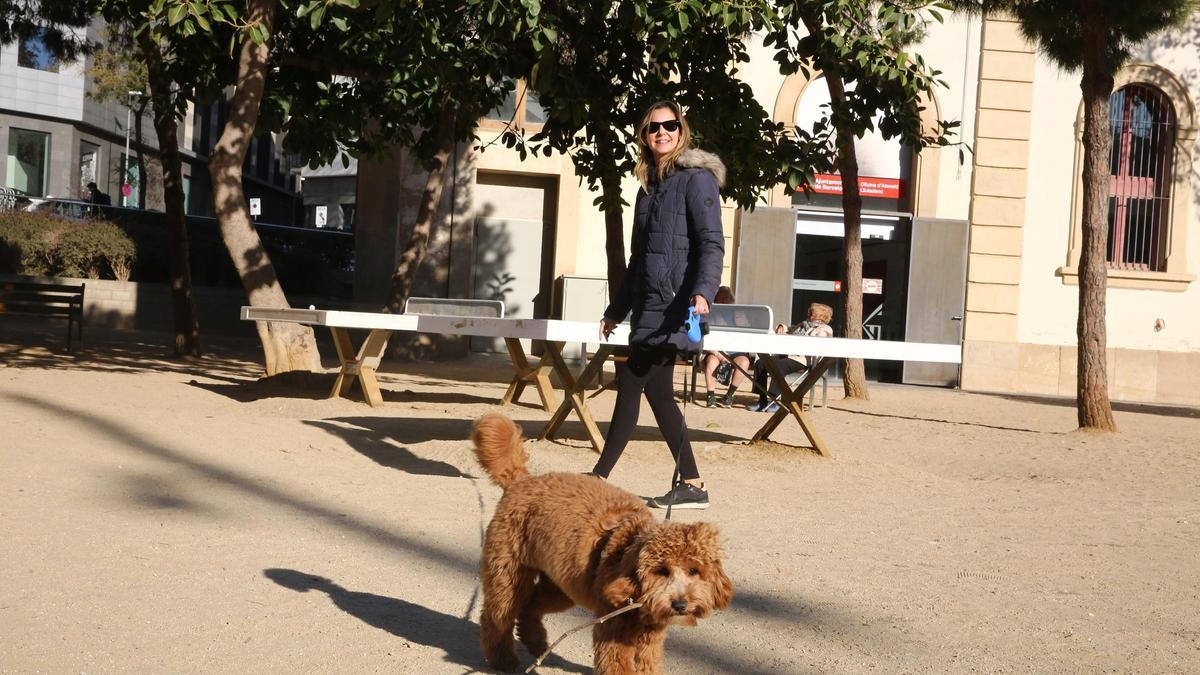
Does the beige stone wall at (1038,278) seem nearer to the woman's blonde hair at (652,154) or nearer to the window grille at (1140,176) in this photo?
the window grille at (1140,176)

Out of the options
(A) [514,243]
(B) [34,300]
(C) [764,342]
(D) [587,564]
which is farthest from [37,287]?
(D) [587,564]

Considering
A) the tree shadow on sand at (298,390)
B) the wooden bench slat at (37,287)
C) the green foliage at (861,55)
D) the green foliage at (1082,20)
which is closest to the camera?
the green foliage at (861,55)

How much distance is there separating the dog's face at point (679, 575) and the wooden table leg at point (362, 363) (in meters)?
7.64

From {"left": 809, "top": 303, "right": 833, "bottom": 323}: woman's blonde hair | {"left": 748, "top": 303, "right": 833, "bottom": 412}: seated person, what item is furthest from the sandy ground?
{"left": 809, "top": 303, "right": 833, "bottom": 323}: woman's blonde hair

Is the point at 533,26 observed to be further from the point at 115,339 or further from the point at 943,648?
the point at 115,339

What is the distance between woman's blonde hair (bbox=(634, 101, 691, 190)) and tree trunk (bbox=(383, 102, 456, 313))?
7.90 meters

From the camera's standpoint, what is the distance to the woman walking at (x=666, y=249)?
217 inches

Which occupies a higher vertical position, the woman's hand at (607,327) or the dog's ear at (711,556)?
the woman's hand at (607,327)

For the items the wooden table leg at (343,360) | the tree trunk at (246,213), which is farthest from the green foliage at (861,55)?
the tree trunk at (246,213)

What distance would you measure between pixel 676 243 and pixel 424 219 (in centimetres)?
914

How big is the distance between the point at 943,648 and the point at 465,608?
1630 millimetres

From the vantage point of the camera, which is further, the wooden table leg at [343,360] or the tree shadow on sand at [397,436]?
the wooden table leg at [343,360]

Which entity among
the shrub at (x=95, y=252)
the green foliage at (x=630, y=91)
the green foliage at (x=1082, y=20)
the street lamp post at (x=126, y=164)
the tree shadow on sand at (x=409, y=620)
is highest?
the street lamp post at (x=126, y=164)

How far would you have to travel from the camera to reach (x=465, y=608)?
14.3 feet
